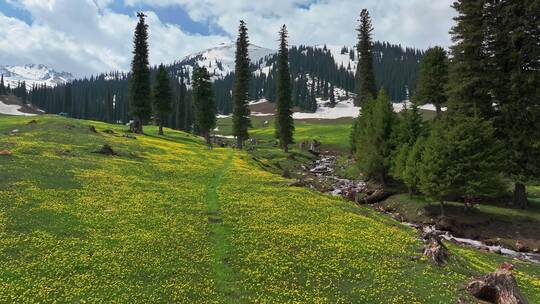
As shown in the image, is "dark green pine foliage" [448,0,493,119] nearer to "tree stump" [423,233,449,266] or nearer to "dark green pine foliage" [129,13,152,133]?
"tree stump" [423,233,449,266]

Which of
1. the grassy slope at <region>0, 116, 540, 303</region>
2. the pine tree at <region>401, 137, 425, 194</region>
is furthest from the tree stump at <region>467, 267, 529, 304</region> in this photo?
the pine tree at <region>401, 137, 425, 194</region>

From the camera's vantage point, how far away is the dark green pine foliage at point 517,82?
143ft

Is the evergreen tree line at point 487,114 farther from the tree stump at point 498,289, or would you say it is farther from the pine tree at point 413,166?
the tree stump at point 498,289

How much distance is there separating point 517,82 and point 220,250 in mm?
A: 35813

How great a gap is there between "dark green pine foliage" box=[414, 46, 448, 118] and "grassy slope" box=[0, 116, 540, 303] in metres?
42.0

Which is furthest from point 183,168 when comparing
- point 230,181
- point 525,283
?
point 525,283

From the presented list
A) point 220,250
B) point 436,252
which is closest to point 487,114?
point 436,252

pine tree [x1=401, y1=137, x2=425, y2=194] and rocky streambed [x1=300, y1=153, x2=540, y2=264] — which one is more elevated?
pine tree [x1=401, y1=137, x2=425, y2=194]

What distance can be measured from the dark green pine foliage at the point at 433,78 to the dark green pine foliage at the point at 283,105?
3245 cm

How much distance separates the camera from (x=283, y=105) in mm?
102250

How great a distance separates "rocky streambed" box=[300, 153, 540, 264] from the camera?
3570 cm

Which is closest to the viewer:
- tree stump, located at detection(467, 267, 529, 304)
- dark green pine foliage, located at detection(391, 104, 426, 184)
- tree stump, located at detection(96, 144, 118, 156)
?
tree stump, located at detection(467, 267, 529, 304)

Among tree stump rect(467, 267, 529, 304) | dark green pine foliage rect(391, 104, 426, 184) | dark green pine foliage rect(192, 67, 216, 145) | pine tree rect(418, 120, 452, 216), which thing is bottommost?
tree stump rect(467, 267, 529, 304)

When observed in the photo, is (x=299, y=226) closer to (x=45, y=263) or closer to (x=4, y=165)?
(x=45, y=263)
